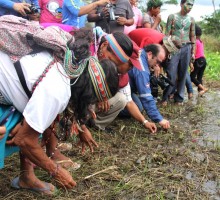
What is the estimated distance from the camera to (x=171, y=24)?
5672 mm

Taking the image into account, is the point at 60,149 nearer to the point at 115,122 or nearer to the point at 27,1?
the point at 115,122

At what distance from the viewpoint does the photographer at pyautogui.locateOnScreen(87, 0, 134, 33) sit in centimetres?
451

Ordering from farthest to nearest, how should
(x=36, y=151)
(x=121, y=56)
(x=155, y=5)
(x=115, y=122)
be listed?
1. (x=155, y=5)
2. (x=115, y=122)
3. (x=121, y=56)
4. (x=36, y=151)

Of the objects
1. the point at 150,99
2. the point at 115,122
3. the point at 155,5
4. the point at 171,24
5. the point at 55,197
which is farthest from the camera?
the point at 155,5

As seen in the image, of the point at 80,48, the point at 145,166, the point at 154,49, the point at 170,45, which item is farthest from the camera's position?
the point at 170,45

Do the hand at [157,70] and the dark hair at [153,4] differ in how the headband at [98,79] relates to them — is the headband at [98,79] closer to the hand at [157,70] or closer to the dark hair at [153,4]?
Result: the hand at [157,70]

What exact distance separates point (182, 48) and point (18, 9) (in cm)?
269

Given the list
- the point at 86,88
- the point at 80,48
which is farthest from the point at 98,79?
the point at 80,48

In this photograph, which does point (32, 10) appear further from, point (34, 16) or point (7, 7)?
point (7, 7)

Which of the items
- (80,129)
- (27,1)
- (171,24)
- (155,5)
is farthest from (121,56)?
(155,5)

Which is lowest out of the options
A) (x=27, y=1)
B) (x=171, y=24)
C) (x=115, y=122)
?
(x=115, y=122)

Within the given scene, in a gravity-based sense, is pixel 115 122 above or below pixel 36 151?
below

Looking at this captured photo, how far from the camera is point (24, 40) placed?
6.83 ft

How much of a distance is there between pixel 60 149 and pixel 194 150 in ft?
4.58
